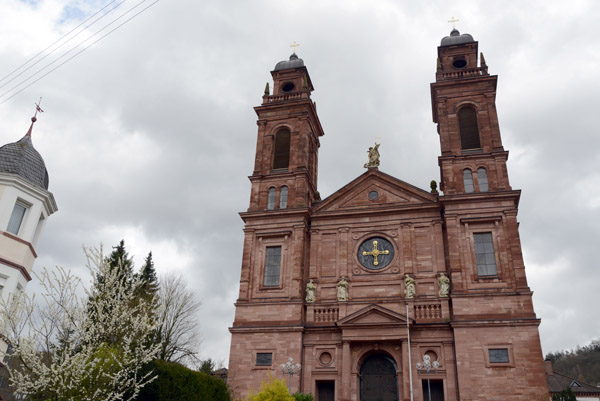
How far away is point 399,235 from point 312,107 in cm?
1293

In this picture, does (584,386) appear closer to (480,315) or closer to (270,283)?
(480,315)

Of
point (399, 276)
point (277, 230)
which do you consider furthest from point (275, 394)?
point (277, 230)

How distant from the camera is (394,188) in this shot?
34.0 meters

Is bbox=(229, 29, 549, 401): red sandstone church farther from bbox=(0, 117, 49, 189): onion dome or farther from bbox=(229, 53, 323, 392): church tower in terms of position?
bbox=(0, 117, 49, 189): onion dome

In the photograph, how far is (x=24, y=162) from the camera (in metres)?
20.2

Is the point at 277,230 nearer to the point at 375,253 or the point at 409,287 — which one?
the point at 375,253

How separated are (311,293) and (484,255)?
10.7 metres

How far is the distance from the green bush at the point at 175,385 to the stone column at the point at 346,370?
7.81 m

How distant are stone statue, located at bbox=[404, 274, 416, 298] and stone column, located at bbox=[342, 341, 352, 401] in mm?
4589

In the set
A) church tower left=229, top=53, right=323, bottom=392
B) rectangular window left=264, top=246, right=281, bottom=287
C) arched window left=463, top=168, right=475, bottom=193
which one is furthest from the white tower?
arched window left=463, top=168, right=475, bottom=193

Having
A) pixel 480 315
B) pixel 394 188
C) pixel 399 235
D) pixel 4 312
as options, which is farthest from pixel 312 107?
pixel 4 312

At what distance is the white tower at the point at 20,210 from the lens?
1808cm

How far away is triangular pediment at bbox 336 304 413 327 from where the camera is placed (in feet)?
95.1

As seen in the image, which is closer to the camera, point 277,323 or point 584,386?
point 277,323
